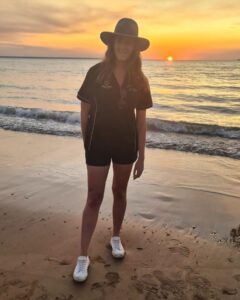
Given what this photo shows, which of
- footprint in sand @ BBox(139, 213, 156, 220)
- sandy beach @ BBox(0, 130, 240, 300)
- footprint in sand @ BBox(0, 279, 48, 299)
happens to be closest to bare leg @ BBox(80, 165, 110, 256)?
sandy beach @ BBox(0, 130, 240, 300)

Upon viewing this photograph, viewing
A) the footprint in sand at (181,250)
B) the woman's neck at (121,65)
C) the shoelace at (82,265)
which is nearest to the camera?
the woman's neck at (121,65)

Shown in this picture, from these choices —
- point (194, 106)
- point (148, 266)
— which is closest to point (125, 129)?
point (148, 266)

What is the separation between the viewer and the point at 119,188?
338 centimetres

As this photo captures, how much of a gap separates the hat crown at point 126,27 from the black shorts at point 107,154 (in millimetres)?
926

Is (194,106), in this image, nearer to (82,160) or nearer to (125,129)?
(82,160)

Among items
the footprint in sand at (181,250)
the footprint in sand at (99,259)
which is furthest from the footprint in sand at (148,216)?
the footprint in sand at (99,259)

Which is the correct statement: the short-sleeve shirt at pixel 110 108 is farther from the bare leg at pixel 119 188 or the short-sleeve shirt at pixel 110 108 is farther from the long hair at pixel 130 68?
the bare leg at pixel 119 188

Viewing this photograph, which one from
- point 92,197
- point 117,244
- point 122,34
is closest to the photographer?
point 122,34

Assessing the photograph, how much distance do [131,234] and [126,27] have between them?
2.23m

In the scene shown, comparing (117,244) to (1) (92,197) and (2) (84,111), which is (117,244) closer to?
(1) (92,197)

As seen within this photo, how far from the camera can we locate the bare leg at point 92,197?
3.10 m

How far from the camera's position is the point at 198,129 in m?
11.8

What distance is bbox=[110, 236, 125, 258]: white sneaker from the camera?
11.5 feet

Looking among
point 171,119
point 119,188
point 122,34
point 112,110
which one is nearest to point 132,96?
point 112,110
